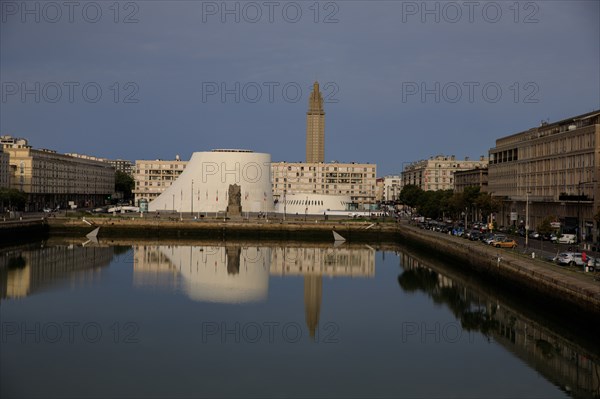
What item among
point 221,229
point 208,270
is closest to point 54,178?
point 221,229

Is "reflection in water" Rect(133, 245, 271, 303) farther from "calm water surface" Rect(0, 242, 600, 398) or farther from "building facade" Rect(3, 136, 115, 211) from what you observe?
"building facade" Rect(3, 136, 115, 211)

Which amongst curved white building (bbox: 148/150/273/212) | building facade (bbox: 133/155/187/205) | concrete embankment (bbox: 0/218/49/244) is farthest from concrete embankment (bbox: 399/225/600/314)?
building facade (bbox: 133/155/187/205)

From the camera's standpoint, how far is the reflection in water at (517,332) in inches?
808

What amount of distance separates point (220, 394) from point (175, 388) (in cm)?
125

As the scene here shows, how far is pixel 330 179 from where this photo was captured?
116625mm

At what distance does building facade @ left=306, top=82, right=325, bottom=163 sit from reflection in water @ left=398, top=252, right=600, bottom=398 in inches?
3687

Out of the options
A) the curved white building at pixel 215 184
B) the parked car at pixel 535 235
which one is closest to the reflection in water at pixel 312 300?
the parked car at pixel 535 235

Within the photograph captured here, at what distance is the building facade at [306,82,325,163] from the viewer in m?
135

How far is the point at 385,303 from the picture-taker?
32.9 m

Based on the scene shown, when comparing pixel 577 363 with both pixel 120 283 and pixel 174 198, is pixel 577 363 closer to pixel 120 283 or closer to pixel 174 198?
pixel 120 283

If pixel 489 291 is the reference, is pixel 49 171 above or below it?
above

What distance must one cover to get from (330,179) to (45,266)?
7652 cm

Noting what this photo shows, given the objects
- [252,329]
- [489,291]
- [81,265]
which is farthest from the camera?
[81,265]

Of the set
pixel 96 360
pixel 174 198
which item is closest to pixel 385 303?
pixel 96 360
